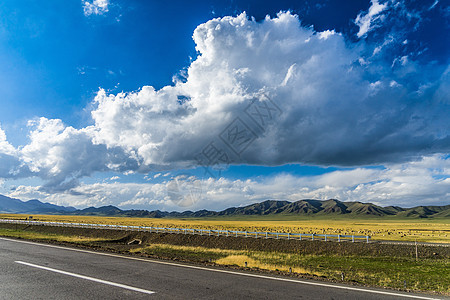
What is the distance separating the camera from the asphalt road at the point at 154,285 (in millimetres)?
7008

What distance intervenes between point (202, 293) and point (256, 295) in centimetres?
143

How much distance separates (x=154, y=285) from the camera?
7.86 m

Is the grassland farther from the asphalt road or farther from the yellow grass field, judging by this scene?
the yellow grass field

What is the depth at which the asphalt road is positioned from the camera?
7008 millimetres

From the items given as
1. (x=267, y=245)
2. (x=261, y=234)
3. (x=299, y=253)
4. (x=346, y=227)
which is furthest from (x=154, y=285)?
(x=346, y=227)

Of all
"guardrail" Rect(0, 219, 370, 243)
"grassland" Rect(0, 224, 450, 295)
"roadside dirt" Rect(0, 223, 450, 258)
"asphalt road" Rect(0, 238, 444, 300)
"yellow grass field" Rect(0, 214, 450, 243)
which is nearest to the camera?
"asphalt road" Rect(0, 238, 444, 300)

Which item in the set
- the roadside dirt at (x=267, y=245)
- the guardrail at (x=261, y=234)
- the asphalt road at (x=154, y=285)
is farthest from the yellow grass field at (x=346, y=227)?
the asphalt road at (x=154, y=285)

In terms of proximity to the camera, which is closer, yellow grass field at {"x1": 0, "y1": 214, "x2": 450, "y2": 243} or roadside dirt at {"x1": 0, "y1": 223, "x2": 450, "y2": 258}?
roadside dirt at {"x1": 0, "y1": 223, "x2": 450, "y2": 258}

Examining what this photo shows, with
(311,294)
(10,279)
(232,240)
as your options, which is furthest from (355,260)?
(10,279)

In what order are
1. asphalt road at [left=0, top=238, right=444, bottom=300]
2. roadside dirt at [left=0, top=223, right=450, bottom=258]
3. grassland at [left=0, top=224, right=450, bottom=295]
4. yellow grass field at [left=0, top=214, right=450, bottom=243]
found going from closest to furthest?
1. asphalt road at [left=0, top=238, right=444, bottom=300]
2. grassland at [left=0, top=224, right=450, bottom=295]
3. roadside dirt at [left=0, top=223, right=450, bottom=258]
4. yellow grass field at [left=0, top=214, right=450, bottom=243]

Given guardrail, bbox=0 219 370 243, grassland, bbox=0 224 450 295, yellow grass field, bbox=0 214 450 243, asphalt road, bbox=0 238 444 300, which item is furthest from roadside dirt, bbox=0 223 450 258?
yellow grass field, bbox=0 214 450 243

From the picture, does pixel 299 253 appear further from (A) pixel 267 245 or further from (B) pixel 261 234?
(B) pixel 261 234

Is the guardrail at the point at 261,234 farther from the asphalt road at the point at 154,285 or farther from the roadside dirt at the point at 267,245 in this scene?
the asphalt road at the point at 154,285

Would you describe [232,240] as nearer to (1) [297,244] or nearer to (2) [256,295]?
(1) [297,244]
